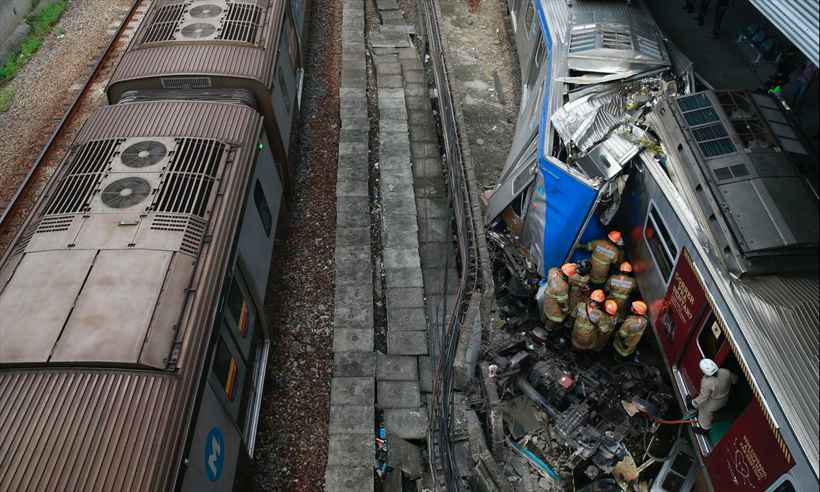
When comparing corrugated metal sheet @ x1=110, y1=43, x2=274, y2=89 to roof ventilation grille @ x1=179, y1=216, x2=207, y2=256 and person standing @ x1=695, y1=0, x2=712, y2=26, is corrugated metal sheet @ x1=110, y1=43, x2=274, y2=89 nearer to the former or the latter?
roof ventilation grille @ x1=179, y1=216, x2=207, y2=256

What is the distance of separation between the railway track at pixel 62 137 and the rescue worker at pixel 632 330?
28.6 ft

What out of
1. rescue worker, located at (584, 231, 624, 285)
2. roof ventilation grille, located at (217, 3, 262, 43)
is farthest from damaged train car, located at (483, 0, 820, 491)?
roof ventilation grille, located at (217, 3, 262, 43)

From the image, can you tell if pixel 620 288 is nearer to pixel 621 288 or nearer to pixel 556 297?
pixel 621 288

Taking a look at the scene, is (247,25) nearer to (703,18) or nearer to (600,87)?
(600,87)

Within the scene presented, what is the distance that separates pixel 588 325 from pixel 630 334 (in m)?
0.61

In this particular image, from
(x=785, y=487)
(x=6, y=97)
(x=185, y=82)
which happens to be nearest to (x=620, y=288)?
(x=785, y=487)

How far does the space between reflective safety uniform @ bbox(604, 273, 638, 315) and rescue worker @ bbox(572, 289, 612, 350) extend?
16 centimetres

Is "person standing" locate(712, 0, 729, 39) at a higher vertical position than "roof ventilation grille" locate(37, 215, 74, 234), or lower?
higher

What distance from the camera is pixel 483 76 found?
49.6 feet

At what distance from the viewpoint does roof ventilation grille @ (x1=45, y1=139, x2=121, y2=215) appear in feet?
21.1

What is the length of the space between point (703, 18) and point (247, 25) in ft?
30.1

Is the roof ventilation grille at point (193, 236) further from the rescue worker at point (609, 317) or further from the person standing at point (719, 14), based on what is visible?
the person standing at point (719, 14)

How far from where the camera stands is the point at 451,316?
8.26m

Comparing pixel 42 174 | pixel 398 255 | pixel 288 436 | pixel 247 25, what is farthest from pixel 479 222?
pixel 42 174
